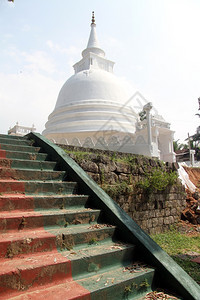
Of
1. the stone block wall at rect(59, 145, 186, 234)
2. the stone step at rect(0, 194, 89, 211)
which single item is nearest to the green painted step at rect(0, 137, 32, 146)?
the stone block wall at rect(59, 145, 186, 234)

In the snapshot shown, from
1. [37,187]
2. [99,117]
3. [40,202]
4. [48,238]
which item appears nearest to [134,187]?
[37,187]

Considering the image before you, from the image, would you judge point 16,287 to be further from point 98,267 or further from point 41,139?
point 41,139

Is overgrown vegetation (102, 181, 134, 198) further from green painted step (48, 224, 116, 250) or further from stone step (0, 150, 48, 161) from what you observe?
green painted step (48, 224, 116, 250)

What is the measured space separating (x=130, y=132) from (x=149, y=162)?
33.5 ft

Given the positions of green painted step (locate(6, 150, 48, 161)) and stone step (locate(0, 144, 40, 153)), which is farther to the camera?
stone step (locate(0, 144, 40, 153))

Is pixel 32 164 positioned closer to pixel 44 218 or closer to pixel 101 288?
pixel 44 218

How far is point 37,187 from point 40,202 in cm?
30

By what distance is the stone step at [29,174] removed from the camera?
288 centimetres

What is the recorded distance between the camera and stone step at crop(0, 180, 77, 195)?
2664 millimetres

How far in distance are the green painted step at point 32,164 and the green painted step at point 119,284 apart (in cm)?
187

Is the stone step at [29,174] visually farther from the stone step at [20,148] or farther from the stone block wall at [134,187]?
the stone block wall at [134,187]

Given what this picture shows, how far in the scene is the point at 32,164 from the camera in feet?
11.0

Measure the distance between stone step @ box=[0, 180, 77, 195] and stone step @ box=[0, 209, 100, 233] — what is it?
0.35 meters

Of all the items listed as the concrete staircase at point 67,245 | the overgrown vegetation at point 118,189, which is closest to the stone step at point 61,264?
the concrete staircase at point 67,245
